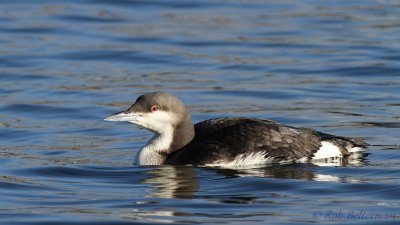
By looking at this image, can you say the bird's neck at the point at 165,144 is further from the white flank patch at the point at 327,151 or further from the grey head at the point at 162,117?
the white flank patch at the point at 327,151

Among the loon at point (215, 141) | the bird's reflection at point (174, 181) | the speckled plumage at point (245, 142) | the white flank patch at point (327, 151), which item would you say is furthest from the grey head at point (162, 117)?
the white flank patch at point (327, 151)

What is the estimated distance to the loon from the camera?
12445mm

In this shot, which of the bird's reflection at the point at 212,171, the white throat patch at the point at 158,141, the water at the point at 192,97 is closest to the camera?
the water at the point at 192,97

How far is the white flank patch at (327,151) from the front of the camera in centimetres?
1279

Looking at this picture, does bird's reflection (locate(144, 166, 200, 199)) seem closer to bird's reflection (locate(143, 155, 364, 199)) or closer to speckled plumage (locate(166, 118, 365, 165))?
bird's reflection (locate(143, 155, 364, 199))

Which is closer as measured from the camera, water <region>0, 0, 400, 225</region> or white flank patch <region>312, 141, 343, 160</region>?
water <region>0, 0, 400, 225</region>

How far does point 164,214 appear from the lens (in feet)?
34.2

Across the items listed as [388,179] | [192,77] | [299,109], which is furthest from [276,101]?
[388,179]

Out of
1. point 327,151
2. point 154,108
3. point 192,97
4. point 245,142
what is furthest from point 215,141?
point 192,97

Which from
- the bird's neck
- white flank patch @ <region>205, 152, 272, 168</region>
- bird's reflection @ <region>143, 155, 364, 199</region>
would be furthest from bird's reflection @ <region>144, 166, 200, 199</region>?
white flank patch @ <region>205, 152, 272, 168</region>

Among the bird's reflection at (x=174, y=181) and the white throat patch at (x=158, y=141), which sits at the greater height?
the white throat patch at (x=158, y=141)

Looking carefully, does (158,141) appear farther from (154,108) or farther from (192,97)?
(192,97)

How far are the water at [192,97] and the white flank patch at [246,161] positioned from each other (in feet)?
0.42

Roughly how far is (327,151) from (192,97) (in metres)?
4.41
